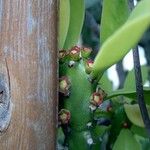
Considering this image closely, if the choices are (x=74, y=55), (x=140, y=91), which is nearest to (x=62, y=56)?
(x=74, y=55)

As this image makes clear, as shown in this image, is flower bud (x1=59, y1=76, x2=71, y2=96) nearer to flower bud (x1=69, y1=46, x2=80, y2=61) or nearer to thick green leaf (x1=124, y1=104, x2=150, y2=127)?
flower bud (x1=69, y1=46, x2=80, y2=61)

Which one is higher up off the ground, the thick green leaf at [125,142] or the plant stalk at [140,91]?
the plant stalk at [140,91]

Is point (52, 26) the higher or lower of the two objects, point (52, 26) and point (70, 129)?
the higher

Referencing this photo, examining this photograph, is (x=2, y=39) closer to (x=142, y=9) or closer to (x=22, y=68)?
(x=22, y=68)

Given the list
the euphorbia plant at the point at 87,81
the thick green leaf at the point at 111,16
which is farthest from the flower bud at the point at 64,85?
the thick green leaf at the point at 111,16

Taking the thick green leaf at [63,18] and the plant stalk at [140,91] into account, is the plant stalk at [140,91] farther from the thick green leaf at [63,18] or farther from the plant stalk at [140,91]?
the thick green leaf at [63,18]

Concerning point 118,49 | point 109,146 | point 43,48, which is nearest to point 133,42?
point 118,49

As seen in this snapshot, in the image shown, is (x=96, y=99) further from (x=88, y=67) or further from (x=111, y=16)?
(x=111, y=16)
